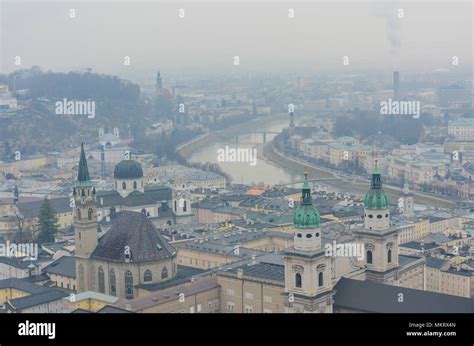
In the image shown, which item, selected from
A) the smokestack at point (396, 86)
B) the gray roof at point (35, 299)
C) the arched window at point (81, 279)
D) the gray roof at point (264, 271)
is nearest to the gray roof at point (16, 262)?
the arched window at point (81, 279)

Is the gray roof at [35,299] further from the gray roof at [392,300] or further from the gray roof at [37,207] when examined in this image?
the gray roof at [37,207]

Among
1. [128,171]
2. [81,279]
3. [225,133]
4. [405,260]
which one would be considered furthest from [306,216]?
[225,133]

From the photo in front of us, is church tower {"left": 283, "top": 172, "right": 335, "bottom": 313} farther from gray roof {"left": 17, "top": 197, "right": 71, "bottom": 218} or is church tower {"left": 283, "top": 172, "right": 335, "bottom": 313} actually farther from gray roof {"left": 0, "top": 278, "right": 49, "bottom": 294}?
gray roof {"left": 17, "top": 197, "right": 71, "bottom": 218}

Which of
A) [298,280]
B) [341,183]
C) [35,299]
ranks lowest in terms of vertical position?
[341,183]

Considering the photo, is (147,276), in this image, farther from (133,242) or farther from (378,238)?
(378,238)

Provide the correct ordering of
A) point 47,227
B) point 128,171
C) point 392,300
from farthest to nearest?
point 128,171, point 47,227, point 392,300
